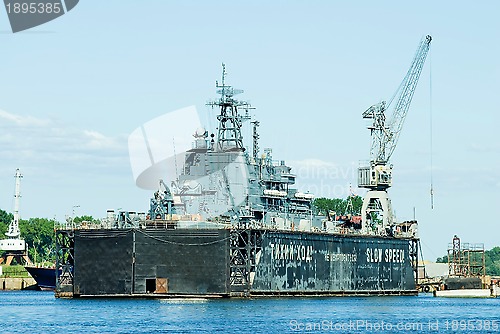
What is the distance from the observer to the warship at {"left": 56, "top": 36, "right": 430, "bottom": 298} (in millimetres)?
124000

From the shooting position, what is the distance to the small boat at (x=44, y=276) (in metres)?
184

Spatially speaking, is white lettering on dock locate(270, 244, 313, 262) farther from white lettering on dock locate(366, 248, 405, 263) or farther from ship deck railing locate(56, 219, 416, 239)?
white lettering on dock locate(366, 248, 405, 263)

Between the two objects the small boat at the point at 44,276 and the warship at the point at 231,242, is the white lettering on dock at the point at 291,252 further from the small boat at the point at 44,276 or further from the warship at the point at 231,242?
the small boat at the point at 44,276

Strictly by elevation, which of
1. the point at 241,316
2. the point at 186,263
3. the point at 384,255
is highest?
the point at 384,255

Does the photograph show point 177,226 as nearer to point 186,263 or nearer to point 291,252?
point 186,263

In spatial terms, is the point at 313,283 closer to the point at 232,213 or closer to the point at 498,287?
the point at 232,213

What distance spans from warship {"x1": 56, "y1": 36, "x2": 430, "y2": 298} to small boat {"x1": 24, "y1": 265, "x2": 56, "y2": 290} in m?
43.4

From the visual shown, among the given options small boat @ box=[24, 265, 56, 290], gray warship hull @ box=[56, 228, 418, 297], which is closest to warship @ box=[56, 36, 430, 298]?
gray warship hull @ box=[56, 228, 418, 297]

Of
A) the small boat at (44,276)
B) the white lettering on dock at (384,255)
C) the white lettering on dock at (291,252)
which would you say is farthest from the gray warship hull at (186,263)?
the small boat at (44,276)

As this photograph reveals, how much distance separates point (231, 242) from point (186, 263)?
479 cm

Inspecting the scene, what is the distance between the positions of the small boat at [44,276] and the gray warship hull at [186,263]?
49335 millimetres

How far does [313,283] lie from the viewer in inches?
5492

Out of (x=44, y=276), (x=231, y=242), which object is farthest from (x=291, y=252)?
(x=44, y=276)

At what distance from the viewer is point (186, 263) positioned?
123750mm
